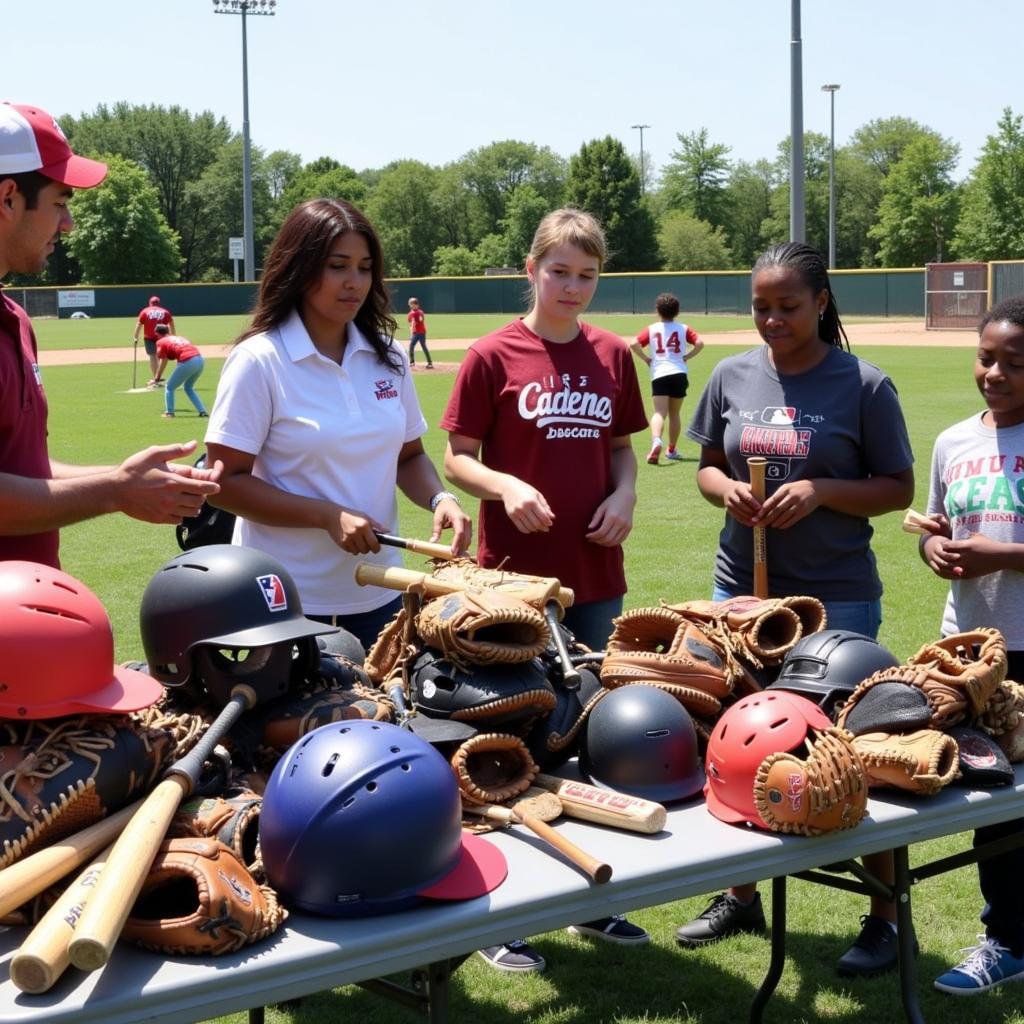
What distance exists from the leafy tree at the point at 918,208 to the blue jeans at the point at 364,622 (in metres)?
88.2

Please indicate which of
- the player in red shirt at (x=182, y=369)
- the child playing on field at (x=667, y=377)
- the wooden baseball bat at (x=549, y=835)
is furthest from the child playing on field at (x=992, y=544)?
the player in red shirt at (x=182, y=369)

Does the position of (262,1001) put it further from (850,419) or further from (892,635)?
(892,635)

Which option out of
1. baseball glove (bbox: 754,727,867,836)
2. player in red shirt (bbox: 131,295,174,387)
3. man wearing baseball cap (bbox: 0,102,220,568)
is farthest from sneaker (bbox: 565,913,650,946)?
player in red shirt (bbox: 131,295,174,387)

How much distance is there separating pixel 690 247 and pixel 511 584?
302 feet

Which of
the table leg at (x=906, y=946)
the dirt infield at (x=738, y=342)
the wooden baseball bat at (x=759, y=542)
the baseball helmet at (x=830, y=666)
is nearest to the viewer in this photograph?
the baseball helmet at (x=830, y=666)

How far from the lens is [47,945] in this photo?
1.99m

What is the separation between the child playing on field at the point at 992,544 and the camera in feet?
12.6

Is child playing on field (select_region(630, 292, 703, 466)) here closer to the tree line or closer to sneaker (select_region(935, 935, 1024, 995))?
sneaker (select_region(935, 935, 1024, 995))

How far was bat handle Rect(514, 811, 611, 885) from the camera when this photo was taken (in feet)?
8.23

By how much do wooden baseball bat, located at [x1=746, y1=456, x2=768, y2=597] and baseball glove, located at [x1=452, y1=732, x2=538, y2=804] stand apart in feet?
4.41

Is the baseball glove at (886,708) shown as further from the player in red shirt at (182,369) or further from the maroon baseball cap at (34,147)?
the player in red shirt at (182,369)

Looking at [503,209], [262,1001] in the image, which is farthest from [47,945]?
[503,209]

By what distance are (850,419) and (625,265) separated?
89.2 meters

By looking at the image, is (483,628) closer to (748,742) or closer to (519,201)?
(748,742)
